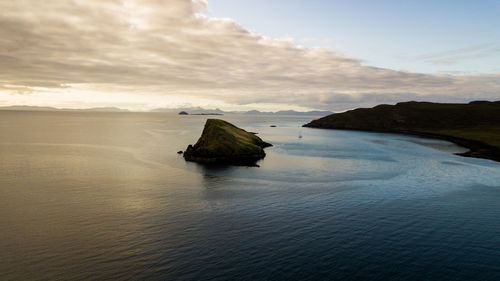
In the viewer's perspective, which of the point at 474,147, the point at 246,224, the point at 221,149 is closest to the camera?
the point at 246,224

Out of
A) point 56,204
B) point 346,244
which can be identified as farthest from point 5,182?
point 346,244

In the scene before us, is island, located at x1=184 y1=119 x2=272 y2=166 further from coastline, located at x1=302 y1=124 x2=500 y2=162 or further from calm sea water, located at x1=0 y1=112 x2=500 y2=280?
coastline, located at x1=302 y1=124 x2=500 y2=162

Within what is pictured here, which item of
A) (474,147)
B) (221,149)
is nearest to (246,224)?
(221,149)

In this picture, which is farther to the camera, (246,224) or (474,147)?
(474,147)

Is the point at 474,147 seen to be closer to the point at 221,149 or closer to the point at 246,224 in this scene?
the point at 221,149

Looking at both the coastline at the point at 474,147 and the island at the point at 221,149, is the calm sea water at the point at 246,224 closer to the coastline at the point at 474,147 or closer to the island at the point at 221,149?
the island at the point at 221,149

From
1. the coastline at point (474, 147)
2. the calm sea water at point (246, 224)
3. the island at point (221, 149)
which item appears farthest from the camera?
the coastline at point (474, 147)

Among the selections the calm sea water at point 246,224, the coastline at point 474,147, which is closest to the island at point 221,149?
the calm sea water at point 246,224
